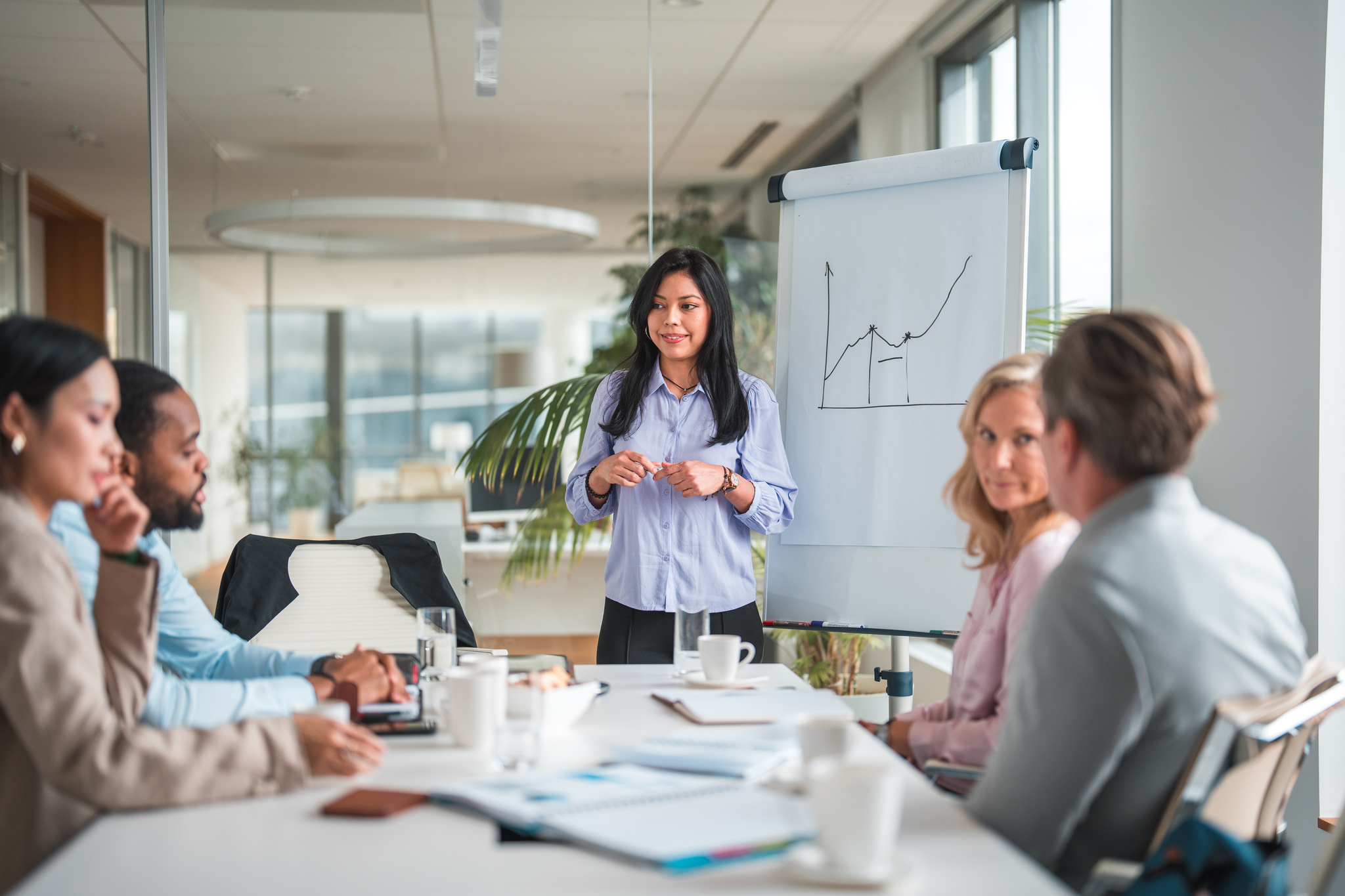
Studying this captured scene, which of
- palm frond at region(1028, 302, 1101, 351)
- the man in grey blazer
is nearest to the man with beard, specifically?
the man in grey blazer

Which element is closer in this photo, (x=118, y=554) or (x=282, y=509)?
(x=118, y=554)

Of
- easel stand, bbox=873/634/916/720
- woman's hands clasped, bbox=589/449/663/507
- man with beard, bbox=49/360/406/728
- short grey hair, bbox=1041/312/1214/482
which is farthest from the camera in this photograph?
easel stand, bbox=873/634/916/720

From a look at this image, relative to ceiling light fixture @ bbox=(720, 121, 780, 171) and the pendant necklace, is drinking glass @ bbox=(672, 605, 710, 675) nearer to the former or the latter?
the pendant necklace

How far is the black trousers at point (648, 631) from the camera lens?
2566 mm

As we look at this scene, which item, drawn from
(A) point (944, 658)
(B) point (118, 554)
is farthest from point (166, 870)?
(A) point (944, 658)

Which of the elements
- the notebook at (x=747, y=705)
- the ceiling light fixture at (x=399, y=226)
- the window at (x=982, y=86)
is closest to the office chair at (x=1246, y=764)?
the notebook at (x=747, y=705)

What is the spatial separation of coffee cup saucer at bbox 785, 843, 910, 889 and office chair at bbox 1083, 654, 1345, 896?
A: 0.25 m

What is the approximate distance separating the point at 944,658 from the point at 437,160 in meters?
2.85

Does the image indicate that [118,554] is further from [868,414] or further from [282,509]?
[282,509]

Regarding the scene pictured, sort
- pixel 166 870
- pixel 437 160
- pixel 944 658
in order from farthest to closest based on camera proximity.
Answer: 1. pixel 944 658
2. pixel 437 160
3. pixel 166 870

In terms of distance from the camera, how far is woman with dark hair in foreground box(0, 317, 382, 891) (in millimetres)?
1140

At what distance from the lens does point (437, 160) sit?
4055 mm

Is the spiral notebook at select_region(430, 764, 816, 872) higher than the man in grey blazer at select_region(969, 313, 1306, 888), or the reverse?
the man in grey blazer at select_region(969, 313, 1306, 888)

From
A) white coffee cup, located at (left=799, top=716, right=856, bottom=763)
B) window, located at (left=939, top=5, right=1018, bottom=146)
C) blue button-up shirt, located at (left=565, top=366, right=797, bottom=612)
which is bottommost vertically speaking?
white coffee cup, located at (left=799, top=716, right=856, bottom=763)
